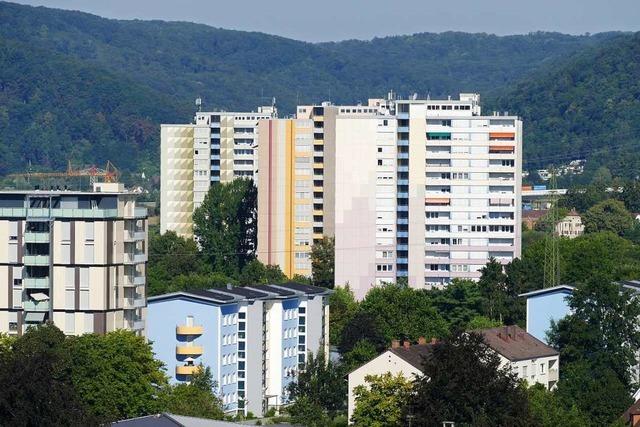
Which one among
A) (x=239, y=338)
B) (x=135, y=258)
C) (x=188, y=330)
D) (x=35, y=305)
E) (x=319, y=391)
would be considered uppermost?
(x=135, y=258)

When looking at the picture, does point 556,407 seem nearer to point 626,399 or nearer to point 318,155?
point 626,399

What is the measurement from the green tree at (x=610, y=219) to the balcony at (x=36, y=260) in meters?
76.1

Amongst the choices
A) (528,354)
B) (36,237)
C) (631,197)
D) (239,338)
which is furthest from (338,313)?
(631,197)

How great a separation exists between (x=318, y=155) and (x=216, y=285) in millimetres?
16962

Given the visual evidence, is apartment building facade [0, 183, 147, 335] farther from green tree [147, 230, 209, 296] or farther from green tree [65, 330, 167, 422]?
green tree [147, 230, 209, 296]

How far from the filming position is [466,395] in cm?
5038

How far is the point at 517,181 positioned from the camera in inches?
4072

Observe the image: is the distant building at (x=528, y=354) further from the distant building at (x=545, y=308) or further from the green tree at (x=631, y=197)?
the green tree at (x=631, y=197)

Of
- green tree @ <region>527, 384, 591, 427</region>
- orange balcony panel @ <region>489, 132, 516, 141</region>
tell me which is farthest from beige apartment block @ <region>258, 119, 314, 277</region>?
green tree @ <region>527, 384, 591, 427</region>

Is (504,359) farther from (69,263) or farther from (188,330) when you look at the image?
(69,263)

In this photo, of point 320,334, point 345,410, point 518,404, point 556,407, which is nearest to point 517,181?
point 320,334

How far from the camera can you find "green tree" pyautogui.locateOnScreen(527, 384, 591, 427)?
54.2 metres

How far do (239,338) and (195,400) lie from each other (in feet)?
39.7

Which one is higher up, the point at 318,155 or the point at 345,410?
the point at 318,155
